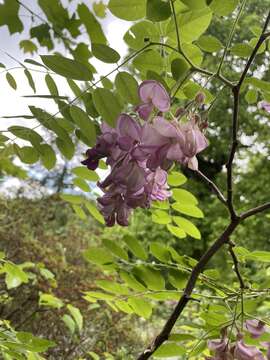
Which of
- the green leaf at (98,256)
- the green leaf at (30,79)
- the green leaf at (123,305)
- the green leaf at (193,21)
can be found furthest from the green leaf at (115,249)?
the green leaf at (193,21)

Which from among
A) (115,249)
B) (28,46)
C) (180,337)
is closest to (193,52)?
(115,249)

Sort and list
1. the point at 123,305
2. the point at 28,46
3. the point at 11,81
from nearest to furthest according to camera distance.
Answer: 1. the point at 11,81
2. the point at 123,305
3. the point at 28,46

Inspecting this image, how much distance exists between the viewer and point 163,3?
0.64 metres

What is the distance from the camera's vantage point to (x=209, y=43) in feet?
2.71

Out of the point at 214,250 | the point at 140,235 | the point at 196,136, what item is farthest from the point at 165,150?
the point at 140,235

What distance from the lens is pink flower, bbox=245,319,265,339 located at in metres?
0.86

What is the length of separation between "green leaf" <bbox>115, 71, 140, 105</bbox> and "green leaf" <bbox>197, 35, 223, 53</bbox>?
18cm

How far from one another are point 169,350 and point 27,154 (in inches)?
17.8

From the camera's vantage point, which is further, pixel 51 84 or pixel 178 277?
pixel 178 277

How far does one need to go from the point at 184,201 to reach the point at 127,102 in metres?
0.48

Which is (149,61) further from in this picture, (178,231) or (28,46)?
(28,46)

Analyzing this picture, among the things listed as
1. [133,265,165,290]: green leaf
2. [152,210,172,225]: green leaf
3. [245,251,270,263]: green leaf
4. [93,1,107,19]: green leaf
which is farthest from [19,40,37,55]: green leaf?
[245,251,270,263]: green leaf

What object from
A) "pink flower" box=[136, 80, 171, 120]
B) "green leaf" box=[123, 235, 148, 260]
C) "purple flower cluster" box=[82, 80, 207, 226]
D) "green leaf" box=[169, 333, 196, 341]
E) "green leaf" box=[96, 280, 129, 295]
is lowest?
"green leaf" box=[169, 333, 196, 341]

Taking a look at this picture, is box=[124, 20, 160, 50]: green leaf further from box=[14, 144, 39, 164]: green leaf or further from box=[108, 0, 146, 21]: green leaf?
box=[14, 144, 39, 164]: green leaf
